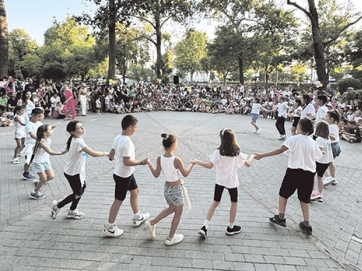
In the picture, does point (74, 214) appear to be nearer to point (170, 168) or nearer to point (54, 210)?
point (54, 210)

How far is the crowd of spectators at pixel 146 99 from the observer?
544 inches

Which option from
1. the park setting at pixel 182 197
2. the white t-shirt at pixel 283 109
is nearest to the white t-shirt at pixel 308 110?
the park setting at pixel 182 197

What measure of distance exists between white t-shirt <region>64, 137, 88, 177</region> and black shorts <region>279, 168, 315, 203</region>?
9.64ft

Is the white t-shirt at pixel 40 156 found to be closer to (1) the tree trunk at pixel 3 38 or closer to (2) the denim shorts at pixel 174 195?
(2) the denim shorts at pixel 174 195

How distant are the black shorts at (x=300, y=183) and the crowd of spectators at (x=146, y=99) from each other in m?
8.76

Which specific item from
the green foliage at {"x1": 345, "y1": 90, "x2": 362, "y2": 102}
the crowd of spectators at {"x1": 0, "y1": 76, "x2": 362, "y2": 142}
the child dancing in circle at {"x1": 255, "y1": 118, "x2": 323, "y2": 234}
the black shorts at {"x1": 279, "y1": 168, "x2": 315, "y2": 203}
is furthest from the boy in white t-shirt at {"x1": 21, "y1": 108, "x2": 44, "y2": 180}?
the green foliage at {"x1": 345, "y1": 90, "x2": 362, "y2": 102}

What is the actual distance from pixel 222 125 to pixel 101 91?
8.49 meters

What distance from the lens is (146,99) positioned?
772 inches

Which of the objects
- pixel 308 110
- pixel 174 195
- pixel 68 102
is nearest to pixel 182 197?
pixel 174 195

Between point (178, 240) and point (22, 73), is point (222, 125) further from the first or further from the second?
point (22, 73)

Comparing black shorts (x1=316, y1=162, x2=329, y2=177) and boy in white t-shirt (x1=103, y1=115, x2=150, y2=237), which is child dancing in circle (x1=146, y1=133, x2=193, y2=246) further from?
black shorts (x1=316, y1=162, x2=329, y2=177)

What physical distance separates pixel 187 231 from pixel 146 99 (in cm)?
1635

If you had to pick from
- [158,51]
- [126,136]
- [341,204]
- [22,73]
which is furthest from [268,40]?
[22,73]

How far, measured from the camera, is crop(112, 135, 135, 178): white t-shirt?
350cm
